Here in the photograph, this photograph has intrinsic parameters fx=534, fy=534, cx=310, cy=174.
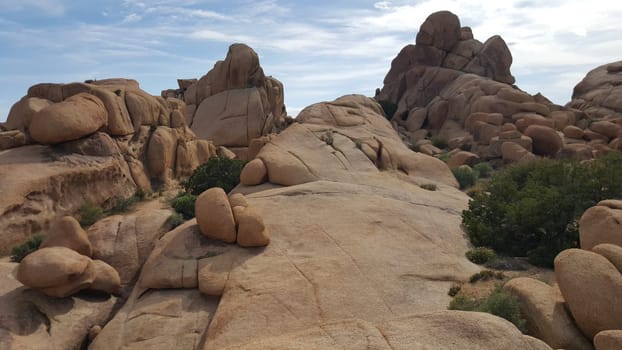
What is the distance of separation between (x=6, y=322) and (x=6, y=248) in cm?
599

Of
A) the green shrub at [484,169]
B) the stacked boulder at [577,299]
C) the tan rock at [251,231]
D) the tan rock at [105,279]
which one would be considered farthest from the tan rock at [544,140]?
the tan rock at [105,279]

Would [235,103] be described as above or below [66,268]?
above

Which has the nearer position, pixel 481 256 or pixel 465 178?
pixel 481 256

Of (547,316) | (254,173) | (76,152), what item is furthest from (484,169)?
(547,316)

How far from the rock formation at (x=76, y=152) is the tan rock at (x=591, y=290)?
56.9 feet

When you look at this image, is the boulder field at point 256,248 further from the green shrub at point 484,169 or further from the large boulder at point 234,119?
the large boulder at point 234,119

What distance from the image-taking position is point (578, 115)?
5406 cm

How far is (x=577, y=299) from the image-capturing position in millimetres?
10711

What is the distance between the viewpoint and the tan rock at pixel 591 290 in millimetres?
10281

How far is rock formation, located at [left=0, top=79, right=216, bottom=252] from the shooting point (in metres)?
19.8

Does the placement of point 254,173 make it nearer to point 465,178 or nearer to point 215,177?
point 215,177

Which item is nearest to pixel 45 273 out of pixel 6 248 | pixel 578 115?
pixel 6 248

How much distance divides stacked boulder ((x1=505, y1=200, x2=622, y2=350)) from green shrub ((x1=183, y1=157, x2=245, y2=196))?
49.3 feet

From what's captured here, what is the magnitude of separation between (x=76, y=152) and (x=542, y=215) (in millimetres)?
18607
